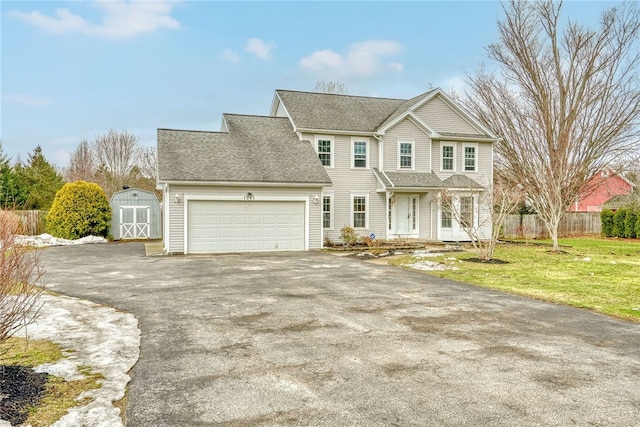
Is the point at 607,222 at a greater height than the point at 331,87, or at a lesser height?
lesser

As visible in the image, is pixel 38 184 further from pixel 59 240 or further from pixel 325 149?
pixel 325 149

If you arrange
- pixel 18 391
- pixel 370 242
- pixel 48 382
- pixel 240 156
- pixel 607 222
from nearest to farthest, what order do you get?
pixel 18 391, pixel 48 382, pixel 240 156, pixel 370 242, pixel 607 222

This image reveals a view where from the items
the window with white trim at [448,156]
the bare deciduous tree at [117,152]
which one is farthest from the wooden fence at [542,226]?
the bare deciduous tree at [117,152]

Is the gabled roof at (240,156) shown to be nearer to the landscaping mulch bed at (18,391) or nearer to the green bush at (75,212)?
the green bush at (75,212)

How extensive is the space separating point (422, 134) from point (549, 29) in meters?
11.9

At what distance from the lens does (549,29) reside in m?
26.3

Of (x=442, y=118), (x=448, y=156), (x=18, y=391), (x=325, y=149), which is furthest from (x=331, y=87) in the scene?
(x=18, y=391)

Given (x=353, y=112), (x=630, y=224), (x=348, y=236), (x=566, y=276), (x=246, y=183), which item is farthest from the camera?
(x=630, y=224)

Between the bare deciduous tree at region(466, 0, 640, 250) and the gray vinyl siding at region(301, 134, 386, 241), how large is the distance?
942cm

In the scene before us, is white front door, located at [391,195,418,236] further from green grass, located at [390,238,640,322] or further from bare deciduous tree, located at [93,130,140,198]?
bare deciduous tree, located at [93,130,140,198]

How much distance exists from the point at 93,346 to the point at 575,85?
2890 centimetres

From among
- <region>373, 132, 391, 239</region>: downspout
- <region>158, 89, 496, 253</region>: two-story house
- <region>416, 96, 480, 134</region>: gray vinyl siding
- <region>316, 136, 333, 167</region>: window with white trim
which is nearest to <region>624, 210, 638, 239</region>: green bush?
<region>158, 89, 496, 253</region>: two-story house

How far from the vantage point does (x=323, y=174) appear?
1927 cm

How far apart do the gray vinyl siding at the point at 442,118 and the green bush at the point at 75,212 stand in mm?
17778
